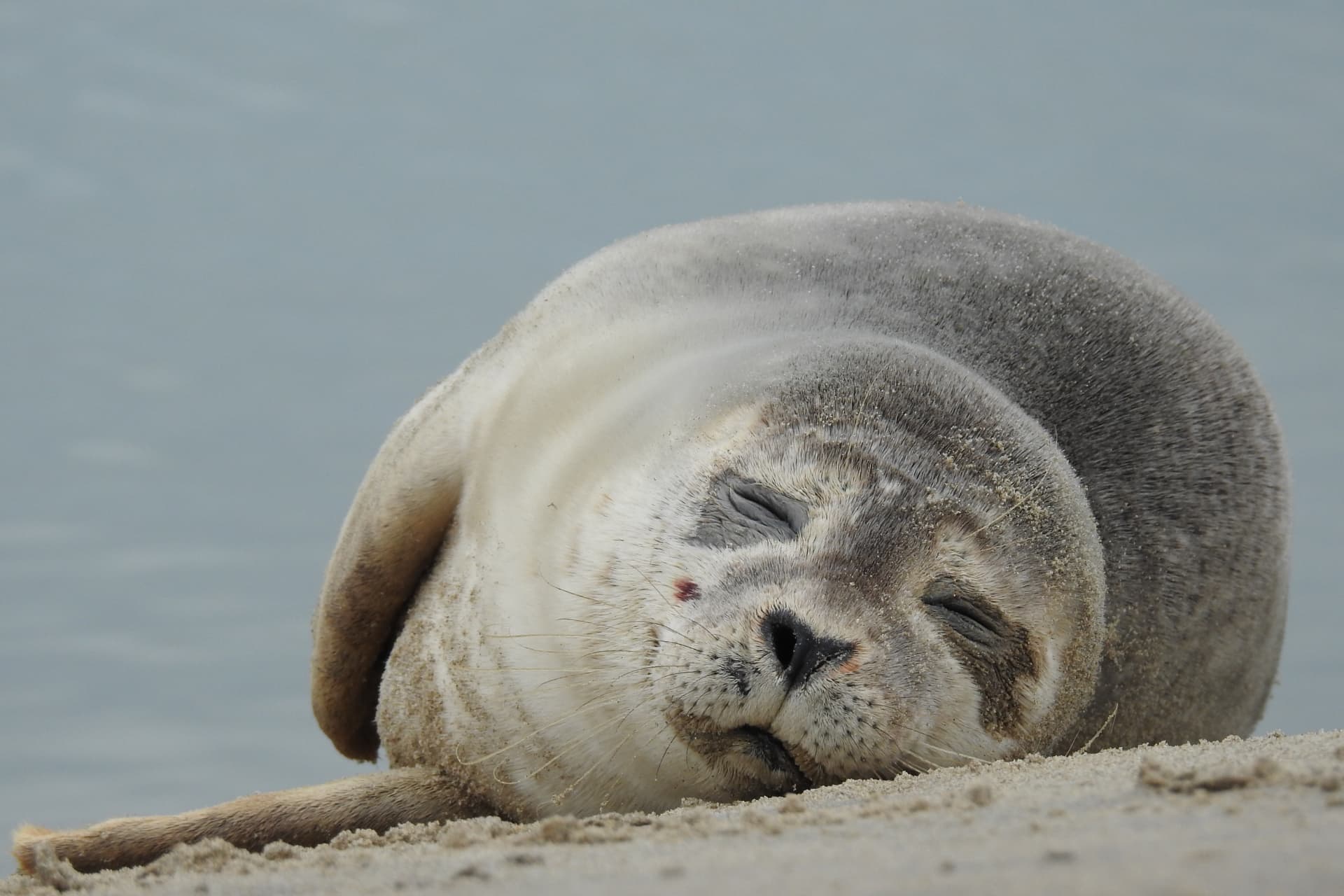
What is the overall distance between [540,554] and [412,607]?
3.57ft

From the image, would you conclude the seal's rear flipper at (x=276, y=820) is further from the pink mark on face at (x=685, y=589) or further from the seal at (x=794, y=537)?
the pink mark on face at (x=685, y=589)

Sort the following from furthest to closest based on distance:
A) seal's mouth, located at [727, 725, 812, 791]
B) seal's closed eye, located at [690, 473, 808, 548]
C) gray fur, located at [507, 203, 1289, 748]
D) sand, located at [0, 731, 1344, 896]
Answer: gray fur, located at [507, 203, 1289, 748]
seal's closed eye, located at [690, 473, 808, 548]
seal's mouth, located at [727, 725, 812, 791]
sand, located at [0, 731, 1344, 896]

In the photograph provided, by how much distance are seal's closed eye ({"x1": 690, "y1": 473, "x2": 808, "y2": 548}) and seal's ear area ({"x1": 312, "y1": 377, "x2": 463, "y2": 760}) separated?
1.53 meters

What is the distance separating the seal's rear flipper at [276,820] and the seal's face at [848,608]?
107 cm

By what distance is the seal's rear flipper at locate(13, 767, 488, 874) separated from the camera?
422 cm

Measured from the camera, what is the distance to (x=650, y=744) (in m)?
3.98

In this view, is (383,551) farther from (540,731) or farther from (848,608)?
(848,608)

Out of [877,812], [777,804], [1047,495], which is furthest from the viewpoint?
[1047,495]

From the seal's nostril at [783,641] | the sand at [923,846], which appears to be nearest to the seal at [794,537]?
the seal's nostril at [783,641]

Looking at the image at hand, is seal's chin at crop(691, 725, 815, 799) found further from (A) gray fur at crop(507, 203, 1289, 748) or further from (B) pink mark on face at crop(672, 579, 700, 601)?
(A) gray fur at crop(507, 203, 1289, 748)

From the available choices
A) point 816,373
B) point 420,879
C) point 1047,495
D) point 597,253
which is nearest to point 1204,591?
point 1047,495

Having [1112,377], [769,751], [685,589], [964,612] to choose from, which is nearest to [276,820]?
[685,589]

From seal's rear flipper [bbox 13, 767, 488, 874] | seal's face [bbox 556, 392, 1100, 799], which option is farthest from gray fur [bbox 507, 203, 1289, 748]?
seal's rear flipper [bbox 13, 767, 488, 874]

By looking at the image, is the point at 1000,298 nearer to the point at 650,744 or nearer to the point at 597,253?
the point at 597,253
